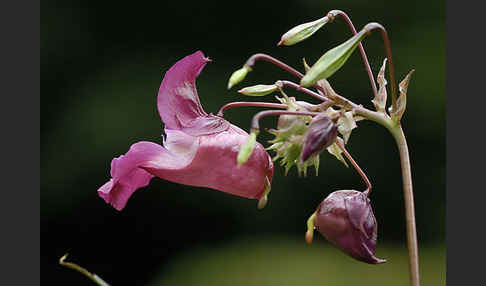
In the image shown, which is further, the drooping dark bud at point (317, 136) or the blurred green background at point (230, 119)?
the blurred green background at point (230, 119)

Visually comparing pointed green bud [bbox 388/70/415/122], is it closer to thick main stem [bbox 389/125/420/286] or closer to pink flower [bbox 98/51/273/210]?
thick main stem [bbox 389/125/420/286]

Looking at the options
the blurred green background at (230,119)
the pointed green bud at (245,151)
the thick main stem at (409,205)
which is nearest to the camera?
the pointed green bud at (245,151)

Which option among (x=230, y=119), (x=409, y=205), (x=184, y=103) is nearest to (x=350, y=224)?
(x=409, y=205)

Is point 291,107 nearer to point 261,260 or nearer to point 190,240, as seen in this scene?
point 261,260

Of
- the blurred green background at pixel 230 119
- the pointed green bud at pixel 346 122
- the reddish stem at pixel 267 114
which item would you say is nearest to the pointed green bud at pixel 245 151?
the reddish stem at pixel 267 114

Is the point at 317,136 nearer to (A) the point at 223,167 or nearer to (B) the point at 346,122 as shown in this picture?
(B) the point at 346,122

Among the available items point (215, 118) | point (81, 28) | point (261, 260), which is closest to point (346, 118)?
point (215, 118)

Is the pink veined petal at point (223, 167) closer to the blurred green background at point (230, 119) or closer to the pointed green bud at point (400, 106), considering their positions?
the pointed green bud at point (400, 106)
